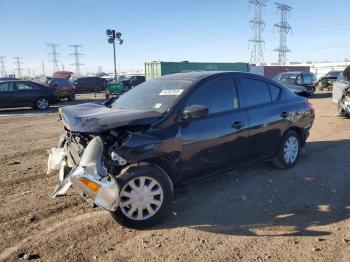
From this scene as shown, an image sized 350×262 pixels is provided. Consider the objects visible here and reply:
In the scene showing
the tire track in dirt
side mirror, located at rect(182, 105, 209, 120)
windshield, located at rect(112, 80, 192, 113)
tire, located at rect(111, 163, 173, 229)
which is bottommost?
the tire track in dirt

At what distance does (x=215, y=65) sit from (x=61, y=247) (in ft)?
100

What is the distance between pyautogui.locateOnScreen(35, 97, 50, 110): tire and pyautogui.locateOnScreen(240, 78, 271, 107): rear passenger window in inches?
586

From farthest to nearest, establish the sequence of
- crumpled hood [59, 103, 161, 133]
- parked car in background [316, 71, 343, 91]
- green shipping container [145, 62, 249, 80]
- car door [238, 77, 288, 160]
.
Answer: green shipping container [145, 62, 249, 80] → parked car in background [316, 71, 343, 91] → car door [238, 77, 288, 160] → crumpled hood [59, 103, 161, 133]

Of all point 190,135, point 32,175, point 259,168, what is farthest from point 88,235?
point 259,168

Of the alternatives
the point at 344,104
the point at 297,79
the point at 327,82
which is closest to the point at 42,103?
the point at 297,79

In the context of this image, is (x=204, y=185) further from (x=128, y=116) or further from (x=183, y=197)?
(x=128, y=116)

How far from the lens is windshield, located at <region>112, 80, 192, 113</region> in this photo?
4543 millimetres

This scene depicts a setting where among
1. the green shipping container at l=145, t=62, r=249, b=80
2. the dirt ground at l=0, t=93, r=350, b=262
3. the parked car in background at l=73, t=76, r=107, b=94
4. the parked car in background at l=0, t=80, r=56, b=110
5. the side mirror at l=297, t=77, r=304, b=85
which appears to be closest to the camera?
the dirt ground at l=0, t=93, r=350, b=262

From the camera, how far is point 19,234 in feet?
12.9

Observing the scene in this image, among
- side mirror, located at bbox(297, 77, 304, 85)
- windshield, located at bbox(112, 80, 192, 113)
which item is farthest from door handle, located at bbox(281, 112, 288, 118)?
side mirror, located at bbox(297, 77, 304, 85)

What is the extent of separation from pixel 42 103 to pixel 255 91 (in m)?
15.0

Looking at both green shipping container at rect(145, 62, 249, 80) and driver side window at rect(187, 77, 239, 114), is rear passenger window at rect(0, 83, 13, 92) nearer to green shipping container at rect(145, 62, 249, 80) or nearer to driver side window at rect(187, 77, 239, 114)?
green shipping container at rect(145, 62, 249, 80)

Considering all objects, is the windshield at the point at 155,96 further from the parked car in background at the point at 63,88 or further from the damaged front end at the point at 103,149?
the parked car in background at the point at 63,88

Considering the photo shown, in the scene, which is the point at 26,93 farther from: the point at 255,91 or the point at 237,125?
the point at 237,125
